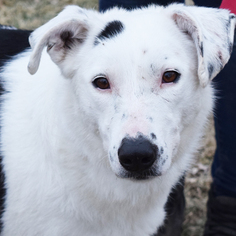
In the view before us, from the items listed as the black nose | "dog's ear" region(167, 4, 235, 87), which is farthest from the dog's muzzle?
"dog's ear" region(167, 4, 235, 87)

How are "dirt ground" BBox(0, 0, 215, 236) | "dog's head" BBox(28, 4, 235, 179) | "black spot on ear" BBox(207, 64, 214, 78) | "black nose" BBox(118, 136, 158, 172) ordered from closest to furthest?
"black nose" BBox(118, 136, 158, 172) < "dog's head" BBox(28, 4, 235, 179) < "black spot on ear" BBox(207, 64, 214, 78) < "dirt ground" BBox(0, 0, 215, 236)

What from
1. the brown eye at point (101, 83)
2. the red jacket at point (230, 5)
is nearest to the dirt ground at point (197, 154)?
the brown eye at point (101, 83)

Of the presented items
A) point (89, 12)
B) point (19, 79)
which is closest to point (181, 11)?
point (89, 12)

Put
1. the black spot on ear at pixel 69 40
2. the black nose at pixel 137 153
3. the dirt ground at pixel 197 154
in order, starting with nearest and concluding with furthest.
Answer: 1. the black nose at pixel 137 153
2. the black spot on ear at pixel 69 40
3. the dirt ground at pixel 197 154

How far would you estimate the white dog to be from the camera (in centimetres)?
234

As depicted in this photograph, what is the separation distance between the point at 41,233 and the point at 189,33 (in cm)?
172

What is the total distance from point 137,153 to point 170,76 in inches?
21.8

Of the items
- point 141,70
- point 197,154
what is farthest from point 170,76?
point 197,154

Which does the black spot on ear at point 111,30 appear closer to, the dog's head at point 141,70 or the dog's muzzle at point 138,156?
the dog's head at point 141,70

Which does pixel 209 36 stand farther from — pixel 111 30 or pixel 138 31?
pixel 111 30

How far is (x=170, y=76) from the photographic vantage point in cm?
242

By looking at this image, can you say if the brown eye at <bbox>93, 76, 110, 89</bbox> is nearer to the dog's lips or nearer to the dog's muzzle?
the dog's muzzle

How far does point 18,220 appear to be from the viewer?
2.74 meters

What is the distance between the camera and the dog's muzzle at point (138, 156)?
217 centimetres
